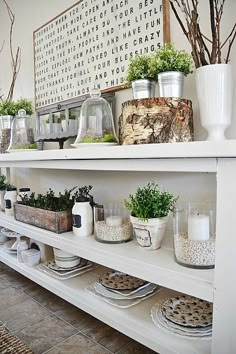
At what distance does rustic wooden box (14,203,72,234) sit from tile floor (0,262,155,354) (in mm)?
332

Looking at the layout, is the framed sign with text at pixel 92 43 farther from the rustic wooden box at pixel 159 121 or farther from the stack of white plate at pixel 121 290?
the stack of white plate at pixel 121 290

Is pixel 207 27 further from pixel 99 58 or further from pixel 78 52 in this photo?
pixel 78 52

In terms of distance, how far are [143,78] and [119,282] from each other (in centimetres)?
74

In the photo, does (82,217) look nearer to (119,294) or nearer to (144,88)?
(119,294)

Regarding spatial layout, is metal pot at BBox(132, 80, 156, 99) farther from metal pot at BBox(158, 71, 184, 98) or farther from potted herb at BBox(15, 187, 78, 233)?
potted herb at BBox(15, 187, 78, 233)

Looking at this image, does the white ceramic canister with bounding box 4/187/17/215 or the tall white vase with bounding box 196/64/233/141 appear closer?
the tall white vase with bounding box 196/64/233/141

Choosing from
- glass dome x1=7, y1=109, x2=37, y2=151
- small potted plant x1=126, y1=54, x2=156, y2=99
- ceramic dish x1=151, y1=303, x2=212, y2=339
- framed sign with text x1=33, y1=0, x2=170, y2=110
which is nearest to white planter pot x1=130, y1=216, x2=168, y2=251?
ceramic dish x1=151, y1=303, x2=212, y2=339

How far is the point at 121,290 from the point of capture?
3.18 ft

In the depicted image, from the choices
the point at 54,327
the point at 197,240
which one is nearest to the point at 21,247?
the point at 54,327

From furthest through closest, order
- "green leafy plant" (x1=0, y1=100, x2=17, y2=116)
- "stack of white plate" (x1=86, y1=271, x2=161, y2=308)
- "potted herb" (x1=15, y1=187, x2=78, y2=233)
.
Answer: "green leafy plant" (x1=0, y1=100, x2=17, y2=116)
"potted herb" (x1=15, y1=187, x2=78, y2=233)
"stack of white plate" (x1=86, y1=271, x2=161, y2=308)

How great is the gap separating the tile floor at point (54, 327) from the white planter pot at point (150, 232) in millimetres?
351

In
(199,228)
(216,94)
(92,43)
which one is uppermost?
(92,43)

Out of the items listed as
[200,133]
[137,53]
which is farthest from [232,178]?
[137,53]

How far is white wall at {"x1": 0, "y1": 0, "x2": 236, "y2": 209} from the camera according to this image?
0.96 m
